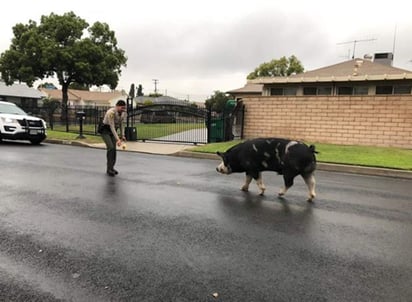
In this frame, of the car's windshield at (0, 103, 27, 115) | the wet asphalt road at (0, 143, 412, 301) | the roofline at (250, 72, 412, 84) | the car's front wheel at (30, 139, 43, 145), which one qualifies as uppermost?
the roofline at (250, 72, 412, 84)

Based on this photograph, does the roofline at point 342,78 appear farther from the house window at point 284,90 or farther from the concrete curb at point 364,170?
the concrete curb at point 364,170

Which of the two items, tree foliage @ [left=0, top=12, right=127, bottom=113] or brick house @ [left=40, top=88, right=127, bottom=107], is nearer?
tree foliage @ [left=0, top=12, right=127, bottom=113]

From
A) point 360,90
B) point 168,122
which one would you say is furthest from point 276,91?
point 168,122

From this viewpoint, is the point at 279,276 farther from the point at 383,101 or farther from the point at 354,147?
the point at 383,101

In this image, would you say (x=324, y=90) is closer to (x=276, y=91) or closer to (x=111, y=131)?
(x=276, y=91)

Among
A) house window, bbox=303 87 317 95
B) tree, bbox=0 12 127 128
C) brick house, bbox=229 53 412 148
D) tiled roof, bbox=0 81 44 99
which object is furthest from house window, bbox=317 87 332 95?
tiled roof, bbox=0 81 44 99

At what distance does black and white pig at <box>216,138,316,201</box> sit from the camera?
6.27 metres

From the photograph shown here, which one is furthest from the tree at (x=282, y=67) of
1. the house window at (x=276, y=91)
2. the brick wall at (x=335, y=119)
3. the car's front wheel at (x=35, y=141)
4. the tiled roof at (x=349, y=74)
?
the car's front wheel at (x=35, y=141)

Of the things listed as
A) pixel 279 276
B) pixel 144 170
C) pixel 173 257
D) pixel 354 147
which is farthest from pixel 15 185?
pixel 354 147

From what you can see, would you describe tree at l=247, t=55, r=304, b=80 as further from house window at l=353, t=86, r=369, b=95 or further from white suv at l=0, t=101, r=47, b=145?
white suv at l=0, t=101, r=47, b=145

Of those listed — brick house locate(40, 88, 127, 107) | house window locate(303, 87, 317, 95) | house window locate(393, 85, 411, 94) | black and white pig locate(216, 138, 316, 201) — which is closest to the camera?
black and white pig locate(216, 138, 316, 201)

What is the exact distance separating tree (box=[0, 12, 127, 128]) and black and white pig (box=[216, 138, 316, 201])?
26.0 m

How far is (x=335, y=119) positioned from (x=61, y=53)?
23555 mm

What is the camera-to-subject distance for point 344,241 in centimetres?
453
